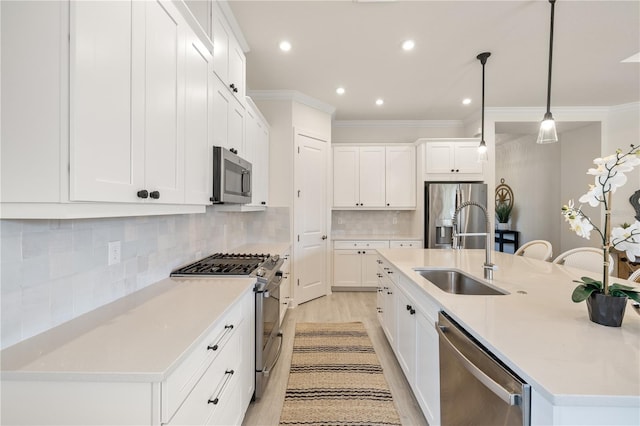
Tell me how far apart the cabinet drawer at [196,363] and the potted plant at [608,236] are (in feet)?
4.57

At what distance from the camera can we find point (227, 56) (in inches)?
85.1

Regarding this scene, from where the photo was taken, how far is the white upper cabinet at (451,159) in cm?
443

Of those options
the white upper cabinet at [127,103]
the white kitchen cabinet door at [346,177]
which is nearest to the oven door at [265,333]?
the white upper cabinet at [127,103]

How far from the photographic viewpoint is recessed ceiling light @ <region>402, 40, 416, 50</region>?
265cm

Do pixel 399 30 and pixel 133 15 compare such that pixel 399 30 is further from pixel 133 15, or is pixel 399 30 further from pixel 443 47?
pixel 133 15

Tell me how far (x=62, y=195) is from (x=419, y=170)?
4.46m

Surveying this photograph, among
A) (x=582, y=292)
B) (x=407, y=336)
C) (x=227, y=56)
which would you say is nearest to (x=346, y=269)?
(x=407, y=336)

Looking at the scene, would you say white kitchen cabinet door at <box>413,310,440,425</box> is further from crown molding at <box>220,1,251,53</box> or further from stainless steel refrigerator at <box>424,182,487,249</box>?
stainless steel refrigerator at <box>424,182,487,249</box>

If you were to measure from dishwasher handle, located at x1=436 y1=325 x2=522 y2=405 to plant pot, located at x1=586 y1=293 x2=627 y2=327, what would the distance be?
19.9 inches

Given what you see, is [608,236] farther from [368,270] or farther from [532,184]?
[532,184]

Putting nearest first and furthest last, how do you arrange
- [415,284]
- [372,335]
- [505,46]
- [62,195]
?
[62,195] < [415,284] < [505,46] < [372,335]

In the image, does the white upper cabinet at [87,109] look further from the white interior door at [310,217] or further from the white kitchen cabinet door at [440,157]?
the white kitchen cabinet door at [440,157]

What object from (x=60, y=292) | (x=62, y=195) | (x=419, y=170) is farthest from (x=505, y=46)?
(x=60, y=292)

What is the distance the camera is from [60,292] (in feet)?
3.60
